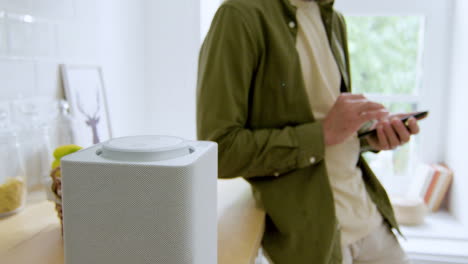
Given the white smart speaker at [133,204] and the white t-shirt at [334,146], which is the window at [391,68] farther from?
the white smart speaker at [133,204]

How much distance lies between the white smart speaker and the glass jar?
0.45 m

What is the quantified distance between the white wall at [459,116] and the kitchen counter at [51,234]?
4.23 ft

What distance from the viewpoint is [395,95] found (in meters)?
2.16

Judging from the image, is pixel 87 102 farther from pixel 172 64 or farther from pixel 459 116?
pixel 459 116

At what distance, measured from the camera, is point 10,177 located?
0.88 metres

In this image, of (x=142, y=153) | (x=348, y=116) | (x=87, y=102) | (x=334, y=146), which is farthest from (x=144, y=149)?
(x=87, y=102)

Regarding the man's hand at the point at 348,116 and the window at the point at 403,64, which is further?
the window at the point at 403,64

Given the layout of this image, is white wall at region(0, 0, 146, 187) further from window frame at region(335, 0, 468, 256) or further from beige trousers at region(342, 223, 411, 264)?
window frame at region(335, 0, 468, 256)

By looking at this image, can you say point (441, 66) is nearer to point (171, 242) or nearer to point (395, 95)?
point (395, 95)

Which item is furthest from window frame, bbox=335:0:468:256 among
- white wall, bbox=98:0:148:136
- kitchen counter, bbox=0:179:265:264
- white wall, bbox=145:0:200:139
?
kitchen counter, bbox=0:179:265:264

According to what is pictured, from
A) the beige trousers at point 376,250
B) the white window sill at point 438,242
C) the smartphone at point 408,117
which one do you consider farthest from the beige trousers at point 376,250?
the white window sill at point 438,242

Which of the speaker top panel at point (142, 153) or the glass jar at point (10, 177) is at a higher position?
the speaker top panel at point (142, 153)

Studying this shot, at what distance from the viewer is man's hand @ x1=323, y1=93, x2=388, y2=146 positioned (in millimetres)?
841

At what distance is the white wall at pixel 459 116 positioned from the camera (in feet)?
5.98
